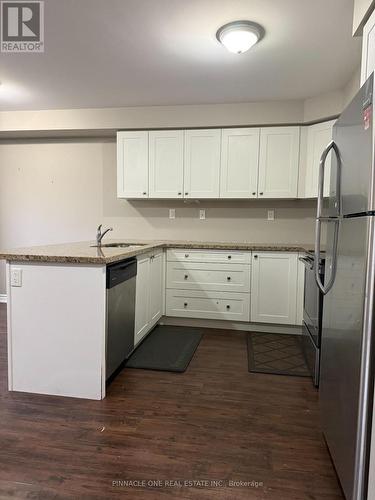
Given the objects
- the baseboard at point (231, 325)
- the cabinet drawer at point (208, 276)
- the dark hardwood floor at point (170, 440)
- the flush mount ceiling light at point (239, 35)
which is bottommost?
the dark hardwood floor at point (170, 440)

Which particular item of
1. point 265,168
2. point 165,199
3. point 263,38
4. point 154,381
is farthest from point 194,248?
point 263,38

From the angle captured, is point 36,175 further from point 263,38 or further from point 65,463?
point 65,463

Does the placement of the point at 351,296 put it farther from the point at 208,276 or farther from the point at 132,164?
the point at 132,164

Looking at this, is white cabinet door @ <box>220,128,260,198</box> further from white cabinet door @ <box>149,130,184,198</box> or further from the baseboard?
the baseboard

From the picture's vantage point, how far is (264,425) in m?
1.88

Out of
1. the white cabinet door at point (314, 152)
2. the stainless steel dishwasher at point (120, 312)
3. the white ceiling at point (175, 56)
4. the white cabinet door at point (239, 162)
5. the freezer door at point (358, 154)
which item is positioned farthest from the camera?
the white cabinet door at point (239, 162)

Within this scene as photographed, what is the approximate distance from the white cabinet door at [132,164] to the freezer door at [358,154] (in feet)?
8.81

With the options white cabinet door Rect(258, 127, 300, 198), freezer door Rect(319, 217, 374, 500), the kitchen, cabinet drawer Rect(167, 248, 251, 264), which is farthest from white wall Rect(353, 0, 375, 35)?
cabinet drawer Rect(167, 248, 251, 264)

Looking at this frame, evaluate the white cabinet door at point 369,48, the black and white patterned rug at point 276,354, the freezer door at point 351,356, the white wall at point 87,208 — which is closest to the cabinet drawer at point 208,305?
the black and white patterned rug at point 276,354

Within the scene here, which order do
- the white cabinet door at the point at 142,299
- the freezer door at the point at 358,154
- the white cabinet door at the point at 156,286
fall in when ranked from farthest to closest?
the white cabinet door at the point at 156,286
the white cabinet door at the point at 142,299
the freezer door at the point at 358,154

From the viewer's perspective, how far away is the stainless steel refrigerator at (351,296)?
117 centimetres

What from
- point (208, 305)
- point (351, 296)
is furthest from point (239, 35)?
point (208, 305)

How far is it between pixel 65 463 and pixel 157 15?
2660mm

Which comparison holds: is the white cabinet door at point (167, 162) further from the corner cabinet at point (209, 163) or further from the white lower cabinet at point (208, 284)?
the white lower cabinet at point (208, 284)
